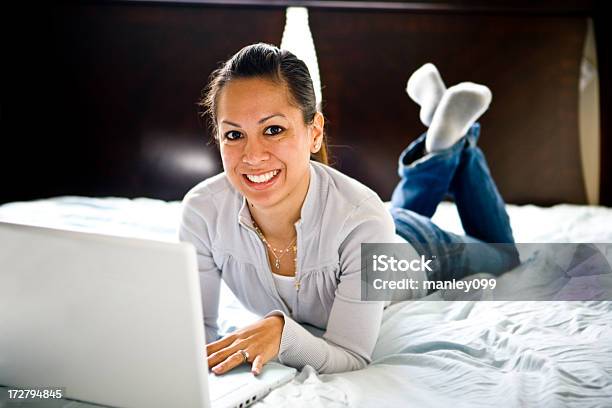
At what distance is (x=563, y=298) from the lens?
4.87 ft

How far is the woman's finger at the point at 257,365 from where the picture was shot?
1.06m

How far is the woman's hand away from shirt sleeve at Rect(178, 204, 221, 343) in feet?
0.75

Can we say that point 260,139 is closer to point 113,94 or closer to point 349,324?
point 349,324

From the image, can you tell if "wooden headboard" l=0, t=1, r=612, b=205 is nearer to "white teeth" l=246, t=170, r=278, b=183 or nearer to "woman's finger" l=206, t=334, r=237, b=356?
"white teeth" l=246, t=170, r=278, b=183

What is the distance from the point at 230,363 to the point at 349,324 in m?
0.25

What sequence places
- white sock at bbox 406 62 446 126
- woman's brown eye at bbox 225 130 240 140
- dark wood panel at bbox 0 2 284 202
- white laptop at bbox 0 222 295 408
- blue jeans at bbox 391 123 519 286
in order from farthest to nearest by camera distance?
dark wood panel at bbox 0 2 284 202
white sock at bbox 406 62 446 126
blue jeans at bbox 391 123 519 286
woman's brown eye at bbox 225 130 240 140
white laptop at bbox 0 222 295 408

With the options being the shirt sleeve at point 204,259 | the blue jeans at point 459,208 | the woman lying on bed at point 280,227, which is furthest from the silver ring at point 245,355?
the blue jeans at point 459,208

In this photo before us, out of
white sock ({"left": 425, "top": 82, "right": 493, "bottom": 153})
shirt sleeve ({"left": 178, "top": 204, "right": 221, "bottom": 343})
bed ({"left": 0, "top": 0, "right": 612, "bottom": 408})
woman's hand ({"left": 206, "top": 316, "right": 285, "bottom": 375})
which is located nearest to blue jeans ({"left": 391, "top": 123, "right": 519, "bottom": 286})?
white sock ({"left": 425, "top": 82, "right": 493, "bottom": 153})

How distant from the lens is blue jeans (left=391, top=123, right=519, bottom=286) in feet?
5.62

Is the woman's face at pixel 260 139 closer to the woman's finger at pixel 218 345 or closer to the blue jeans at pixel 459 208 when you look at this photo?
the woman's finger at pixel 218 345

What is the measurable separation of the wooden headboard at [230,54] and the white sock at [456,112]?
35.8 inches

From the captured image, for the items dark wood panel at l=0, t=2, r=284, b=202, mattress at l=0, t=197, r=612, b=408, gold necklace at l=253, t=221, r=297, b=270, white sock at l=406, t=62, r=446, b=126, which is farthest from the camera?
dark wood panel at l=0, t=2, r=284, b=202

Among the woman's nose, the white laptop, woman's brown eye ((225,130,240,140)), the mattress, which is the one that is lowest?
the mattress

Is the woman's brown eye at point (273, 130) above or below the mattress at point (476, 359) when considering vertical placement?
above
